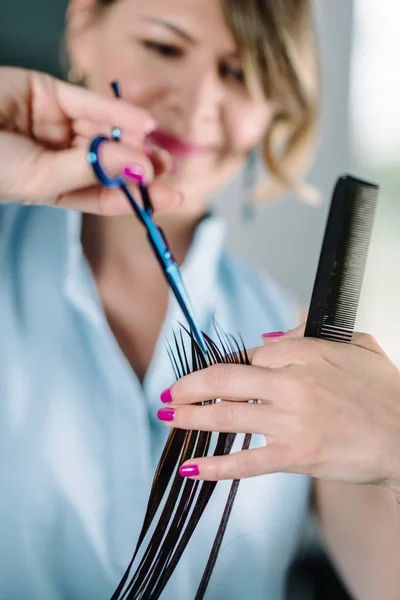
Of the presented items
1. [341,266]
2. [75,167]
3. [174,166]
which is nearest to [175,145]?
[174,166]

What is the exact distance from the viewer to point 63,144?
1.62 feet

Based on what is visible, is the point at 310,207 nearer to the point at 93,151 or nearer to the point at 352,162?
the point at 352,162

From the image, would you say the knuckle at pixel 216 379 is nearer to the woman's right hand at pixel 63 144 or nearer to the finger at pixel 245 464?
the finger at pixel 245 464

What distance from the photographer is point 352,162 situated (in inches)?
23.2

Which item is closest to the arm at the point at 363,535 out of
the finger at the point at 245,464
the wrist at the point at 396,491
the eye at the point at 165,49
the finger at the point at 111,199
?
the wrist at the point at 396,491

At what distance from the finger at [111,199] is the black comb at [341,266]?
0.48 ft

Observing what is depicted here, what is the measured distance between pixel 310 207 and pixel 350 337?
0.23 meters

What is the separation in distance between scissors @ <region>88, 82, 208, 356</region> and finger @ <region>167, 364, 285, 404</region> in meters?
0.09

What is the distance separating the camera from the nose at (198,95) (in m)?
0.54

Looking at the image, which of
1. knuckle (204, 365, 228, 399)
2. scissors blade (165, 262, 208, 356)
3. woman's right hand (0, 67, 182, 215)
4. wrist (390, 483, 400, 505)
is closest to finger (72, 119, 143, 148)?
woman's right hand (0, 67, 182, 215)

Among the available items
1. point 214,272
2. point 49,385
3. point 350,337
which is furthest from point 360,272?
point 49,385

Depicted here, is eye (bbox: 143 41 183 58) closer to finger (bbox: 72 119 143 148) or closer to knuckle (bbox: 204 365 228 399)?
finger (bbox: 72 119 143 148)

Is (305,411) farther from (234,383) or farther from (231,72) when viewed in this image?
(231,72)

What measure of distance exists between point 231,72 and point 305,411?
34cm
